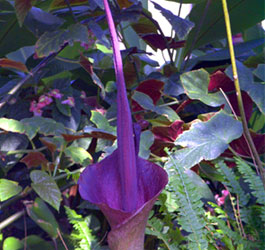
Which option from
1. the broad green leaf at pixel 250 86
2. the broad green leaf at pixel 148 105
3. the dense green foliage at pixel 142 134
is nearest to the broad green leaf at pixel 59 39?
the dense green foliage at pixel 142 134

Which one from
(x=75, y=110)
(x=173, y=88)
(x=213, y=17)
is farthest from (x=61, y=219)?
(x=213, y=17)

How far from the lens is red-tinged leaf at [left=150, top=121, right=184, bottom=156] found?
0.48 m

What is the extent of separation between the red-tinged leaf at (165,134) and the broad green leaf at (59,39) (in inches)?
6.2

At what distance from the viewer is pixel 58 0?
0.57 metres

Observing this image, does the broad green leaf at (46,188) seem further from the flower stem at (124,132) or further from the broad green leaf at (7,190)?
the flower stem at (124,132)

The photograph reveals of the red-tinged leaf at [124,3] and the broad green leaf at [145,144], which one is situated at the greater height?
the red-tinged leaf at [124,3]

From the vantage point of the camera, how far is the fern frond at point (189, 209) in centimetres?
32

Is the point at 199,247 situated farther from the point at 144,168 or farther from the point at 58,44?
the point at 58,44

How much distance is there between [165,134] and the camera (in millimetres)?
496

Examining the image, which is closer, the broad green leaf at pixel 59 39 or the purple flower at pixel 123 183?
the purple flower at pixel 123 183

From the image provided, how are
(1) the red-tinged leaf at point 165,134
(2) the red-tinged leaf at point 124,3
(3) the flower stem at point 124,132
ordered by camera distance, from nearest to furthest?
(3) the flower stem at point 124,132 → (1) the red-tinged leaf at point 165,134 → (2) the red-tinged leaf at point 124,3

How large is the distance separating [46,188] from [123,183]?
0.60 ft

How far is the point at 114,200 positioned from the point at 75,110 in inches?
12.1

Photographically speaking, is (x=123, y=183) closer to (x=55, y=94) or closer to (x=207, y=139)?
(x=207, y=139)
